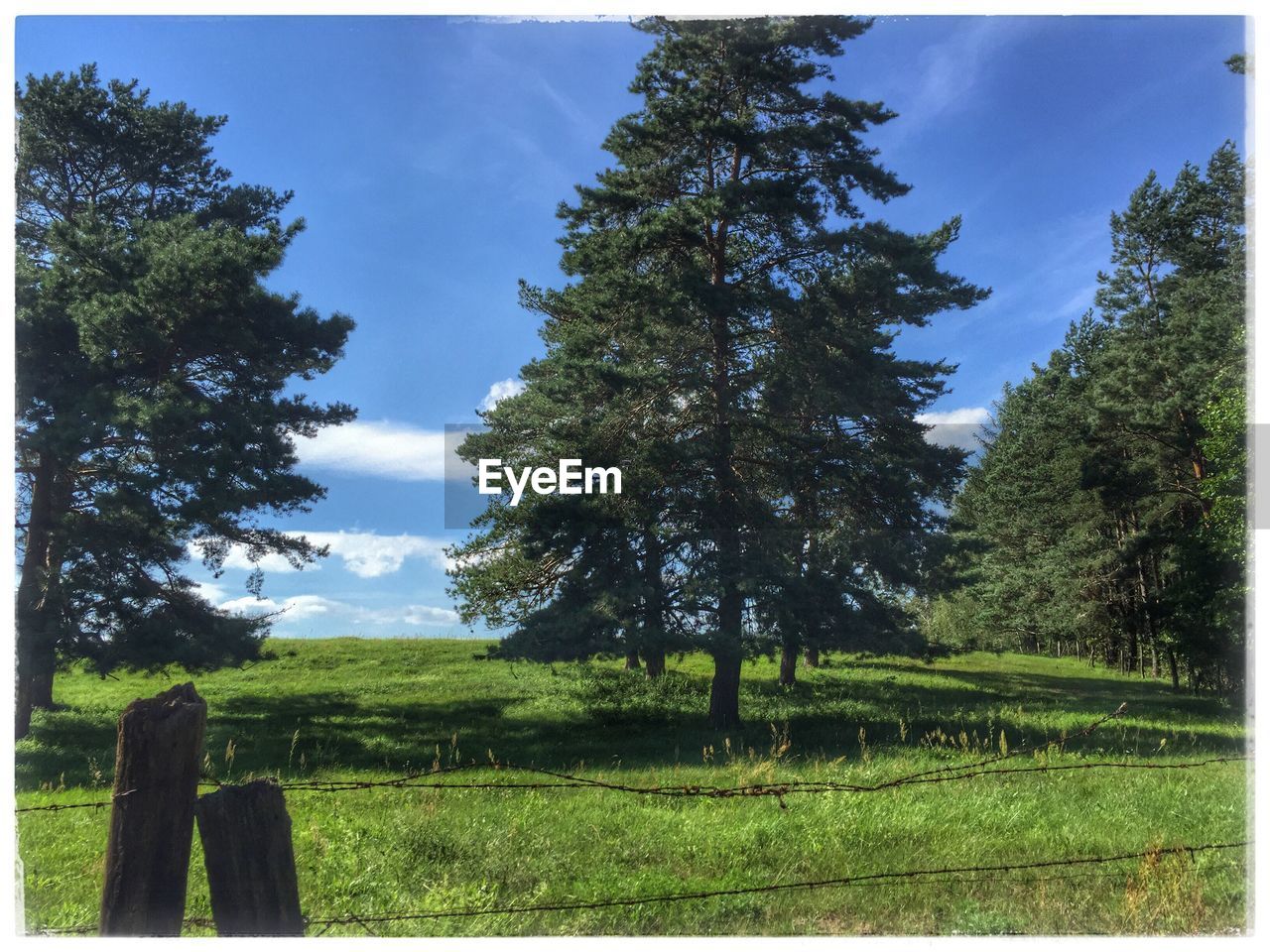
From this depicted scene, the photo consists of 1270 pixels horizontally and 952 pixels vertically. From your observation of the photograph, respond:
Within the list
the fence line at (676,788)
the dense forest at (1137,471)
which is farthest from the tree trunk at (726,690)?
the dense forest at (1137,471)

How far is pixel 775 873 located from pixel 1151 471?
10256 millimetres

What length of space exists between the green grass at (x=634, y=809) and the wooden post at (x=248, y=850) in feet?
3.74

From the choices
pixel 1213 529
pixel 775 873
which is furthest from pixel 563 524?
pixel 1213 529

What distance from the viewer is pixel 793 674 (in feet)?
27.1

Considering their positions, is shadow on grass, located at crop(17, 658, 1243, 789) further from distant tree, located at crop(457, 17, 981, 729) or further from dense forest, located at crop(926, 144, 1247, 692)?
dense forest, located at crop(926, 144, 1247, 692)

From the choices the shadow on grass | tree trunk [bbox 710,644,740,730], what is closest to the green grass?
the shadow on grass

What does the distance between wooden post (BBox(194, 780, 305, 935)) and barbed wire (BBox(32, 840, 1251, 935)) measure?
0.83 m

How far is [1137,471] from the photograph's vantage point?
36.4ft

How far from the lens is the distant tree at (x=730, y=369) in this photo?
6332mm

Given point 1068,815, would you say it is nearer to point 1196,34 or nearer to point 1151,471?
point 1196,34

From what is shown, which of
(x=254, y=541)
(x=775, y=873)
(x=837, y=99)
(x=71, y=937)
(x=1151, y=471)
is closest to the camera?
(x=71, y=937)

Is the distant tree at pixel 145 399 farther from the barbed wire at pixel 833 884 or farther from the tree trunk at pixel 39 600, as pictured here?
the barbed wire at pixel 833 884

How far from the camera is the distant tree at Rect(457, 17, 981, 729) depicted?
249 inches

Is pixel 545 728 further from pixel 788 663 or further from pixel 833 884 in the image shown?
pixel 833 884
